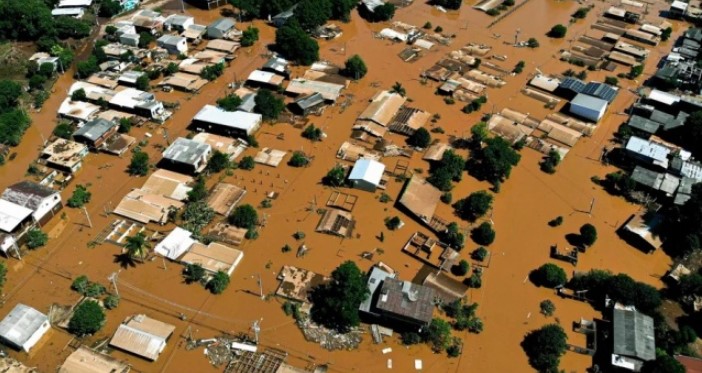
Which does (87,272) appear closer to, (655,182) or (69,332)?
(69,332)

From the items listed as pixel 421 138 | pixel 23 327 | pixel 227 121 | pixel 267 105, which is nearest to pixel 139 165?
pixel 227 121

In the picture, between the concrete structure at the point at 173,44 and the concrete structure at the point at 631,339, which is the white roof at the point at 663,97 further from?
the concrete structure at the point at 173,44

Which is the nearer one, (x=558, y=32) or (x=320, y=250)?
(x=320, y=250)

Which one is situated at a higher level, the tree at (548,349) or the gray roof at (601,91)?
the gray roof at (601,91)

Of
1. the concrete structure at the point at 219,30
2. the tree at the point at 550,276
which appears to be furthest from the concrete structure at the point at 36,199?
the tree at the point at 550,276

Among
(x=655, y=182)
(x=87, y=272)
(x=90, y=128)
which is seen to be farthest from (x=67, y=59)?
(x=655, y=182)

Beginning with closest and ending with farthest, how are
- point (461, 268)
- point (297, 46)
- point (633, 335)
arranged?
point (633, 335), point (461, 268), point (297, 46)

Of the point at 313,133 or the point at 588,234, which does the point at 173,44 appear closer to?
the point at 313,133
